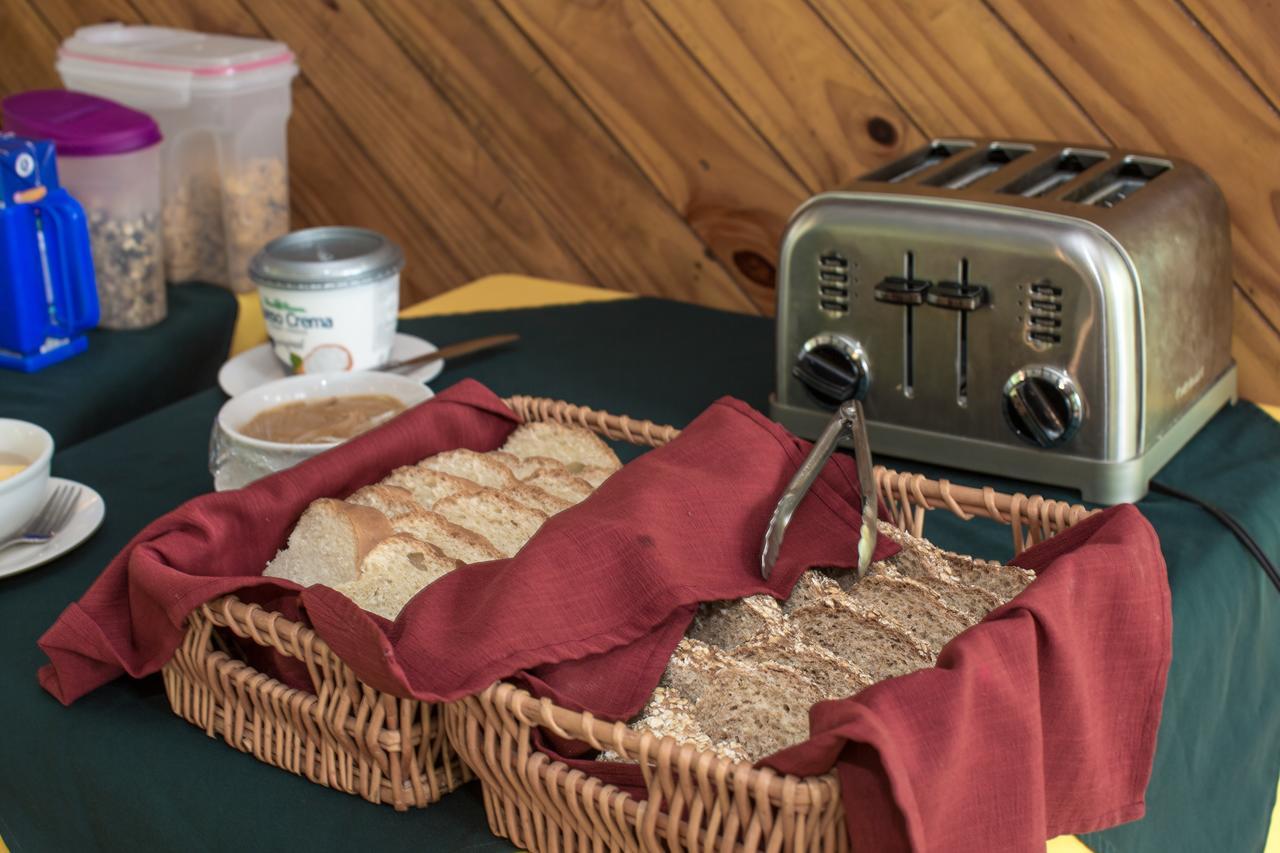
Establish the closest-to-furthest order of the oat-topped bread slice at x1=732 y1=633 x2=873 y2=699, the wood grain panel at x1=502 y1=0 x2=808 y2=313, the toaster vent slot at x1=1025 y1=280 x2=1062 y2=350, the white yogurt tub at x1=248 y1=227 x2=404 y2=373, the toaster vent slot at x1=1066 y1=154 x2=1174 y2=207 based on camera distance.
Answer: the oat-topped bread slice at x1=732 y1=633 x2=873 y2=699 < the toaster vent slot at x1=1025 y1=280 x2=1062 y2=350 < the toaster vent slot at x1=1066 y1=154 x2=1174 y2=207 < the white yogurt tub at x1=248 y1=227 x2=404 y2=373 < the wood grain panel at x1=502 y1=0 x2=808 y2=313

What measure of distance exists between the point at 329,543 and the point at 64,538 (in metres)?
0.29

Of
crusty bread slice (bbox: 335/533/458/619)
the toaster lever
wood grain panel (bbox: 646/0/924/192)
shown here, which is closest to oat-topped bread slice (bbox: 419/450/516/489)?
crusty bread slice (bbox: 335/533/458/619)

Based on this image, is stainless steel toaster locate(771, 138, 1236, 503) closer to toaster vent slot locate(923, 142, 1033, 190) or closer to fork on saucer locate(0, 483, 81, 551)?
toaster vent slot locate(923, 142, 1033, 190)

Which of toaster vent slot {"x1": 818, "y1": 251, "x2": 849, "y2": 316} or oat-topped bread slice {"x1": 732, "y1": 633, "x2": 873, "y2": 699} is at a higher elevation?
toaster vent slot {"x1": 818, "y1": 251, "x2": 849, "y2": 316}

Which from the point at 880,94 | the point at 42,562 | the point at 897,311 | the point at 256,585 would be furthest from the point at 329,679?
the point at 880,94

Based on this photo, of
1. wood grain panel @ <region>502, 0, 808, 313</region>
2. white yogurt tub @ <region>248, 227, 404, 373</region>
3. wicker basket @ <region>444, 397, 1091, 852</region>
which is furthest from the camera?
wood grain panel @ <region>502, 0, 808, 313</region>

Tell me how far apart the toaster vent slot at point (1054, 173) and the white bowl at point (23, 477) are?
2.44ft

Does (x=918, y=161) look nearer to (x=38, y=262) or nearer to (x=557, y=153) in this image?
(x=557, y=153)

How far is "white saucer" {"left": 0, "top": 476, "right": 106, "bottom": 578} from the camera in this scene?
3.08ft

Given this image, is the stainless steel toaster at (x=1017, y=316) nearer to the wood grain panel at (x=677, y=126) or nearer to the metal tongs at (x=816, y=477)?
the metal tongs at (x=816, y=477)

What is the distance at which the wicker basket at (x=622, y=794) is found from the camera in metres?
0.57

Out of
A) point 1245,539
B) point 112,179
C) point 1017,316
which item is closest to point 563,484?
point 1017,316

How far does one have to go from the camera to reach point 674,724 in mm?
656

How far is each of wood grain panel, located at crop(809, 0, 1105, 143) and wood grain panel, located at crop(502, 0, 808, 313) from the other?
0.54 ft
